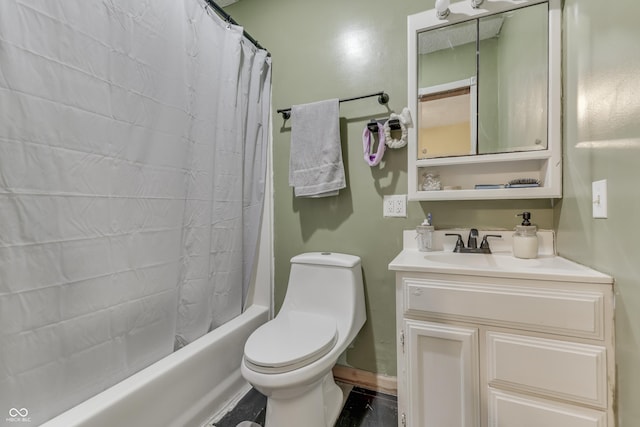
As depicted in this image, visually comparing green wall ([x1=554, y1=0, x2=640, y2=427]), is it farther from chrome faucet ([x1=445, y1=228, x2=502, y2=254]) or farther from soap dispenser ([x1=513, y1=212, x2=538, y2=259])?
chrome faucet ([x1=445, y1=228, x2=502, y2=254])

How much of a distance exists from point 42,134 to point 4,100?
0.10m

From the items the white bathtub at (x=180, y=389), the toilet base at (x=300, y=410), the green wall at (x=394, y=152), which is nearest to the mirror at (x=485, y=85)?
the green wall at (x=394, y=152)

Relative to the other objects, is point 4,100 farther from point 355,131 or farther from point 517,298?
point 517,298

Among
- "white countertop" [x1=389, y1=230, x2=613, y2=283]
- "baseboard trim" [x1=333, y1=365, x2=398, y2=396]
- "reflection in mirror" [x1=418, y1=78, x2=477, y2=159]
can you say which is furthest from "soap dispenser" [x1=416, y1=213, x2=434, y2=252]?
"baseboard trim" [x1=333, y1=365, x2=398, y2=396]

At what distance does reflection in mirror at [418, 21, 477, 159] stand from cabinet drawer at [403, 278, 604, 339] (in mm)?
660

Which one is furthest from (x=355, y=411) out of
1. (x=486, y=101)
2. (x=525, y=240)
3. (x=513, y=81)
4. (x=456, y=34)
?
(x=456, y=34)

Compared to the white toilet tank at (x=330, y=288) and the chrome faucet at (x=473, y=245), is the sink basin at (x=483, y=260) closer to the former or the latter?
the chrome faucet at (x=473, y=245)

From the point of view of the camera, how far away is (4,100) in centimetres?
73

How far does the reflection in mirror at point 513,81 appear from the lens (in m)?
1.18

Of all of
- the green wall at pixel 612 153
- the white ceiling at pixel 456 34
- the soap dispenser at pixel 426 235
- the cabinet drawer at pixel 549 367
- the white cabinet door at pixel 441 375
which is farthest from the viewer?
the soap dispenser at pixel 426 235

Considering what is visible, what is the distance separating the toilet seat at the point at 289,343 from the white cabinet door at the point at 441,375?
35 cm

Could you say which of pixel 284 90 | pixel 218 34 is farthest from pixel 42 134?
pixel 284 90

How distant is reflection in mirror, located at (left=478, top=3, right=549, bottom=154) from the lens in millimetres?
1183

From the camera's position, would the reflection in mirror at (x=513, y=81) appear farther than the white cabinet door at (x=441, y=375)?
Yes
